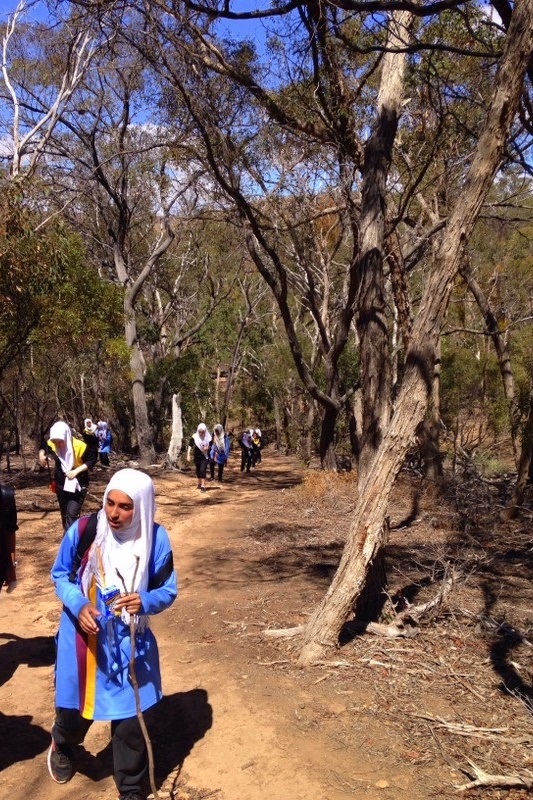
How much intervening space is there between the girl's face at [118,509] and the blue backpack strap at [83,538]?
9.6 inches

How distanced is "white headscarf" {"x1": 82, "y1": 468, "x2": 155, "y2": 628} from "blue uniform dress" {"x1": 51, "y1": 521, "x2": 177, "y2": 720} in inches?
3.0

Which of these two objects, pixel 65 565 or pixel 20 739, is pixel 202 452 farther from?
pixel 65 565

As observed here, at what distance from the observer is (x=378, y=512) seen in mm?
4809

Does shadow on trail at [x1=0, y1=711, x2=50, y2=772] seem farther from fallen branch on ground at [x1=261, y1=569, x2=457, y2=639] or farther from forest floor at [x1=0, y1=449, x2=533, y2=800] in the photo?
fallen branch on ground at [x1=261, y1=569, x2=457, y2=639]

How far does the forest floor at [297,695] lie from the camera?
3.63 meters

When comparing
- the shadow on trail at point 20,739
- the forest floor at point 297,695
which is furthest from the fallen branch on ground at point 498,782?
the shadow on trail at point 20,739

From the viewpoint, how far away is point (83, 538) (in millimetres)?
3334

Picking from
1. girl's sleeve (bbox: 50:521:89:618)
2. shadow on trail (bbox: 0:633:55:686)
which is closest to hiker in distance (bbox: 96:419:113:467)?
shadow on trail (bbox: 0:633:55:686)

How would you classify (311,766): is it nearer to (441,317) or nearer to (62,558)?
(62,558)

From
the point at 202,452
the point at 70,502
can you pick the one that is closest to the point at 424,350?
the point at 70,502

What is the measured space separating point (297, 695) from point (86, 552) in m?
1.91

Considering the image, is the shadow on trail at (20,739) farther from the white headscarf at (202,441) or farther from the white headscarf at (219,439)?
the white headscarf at (219,439)

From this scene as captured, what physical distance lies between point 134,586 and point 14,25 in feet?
51.6

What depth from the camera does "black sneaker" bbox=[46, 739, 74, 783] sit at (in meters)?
3.57
